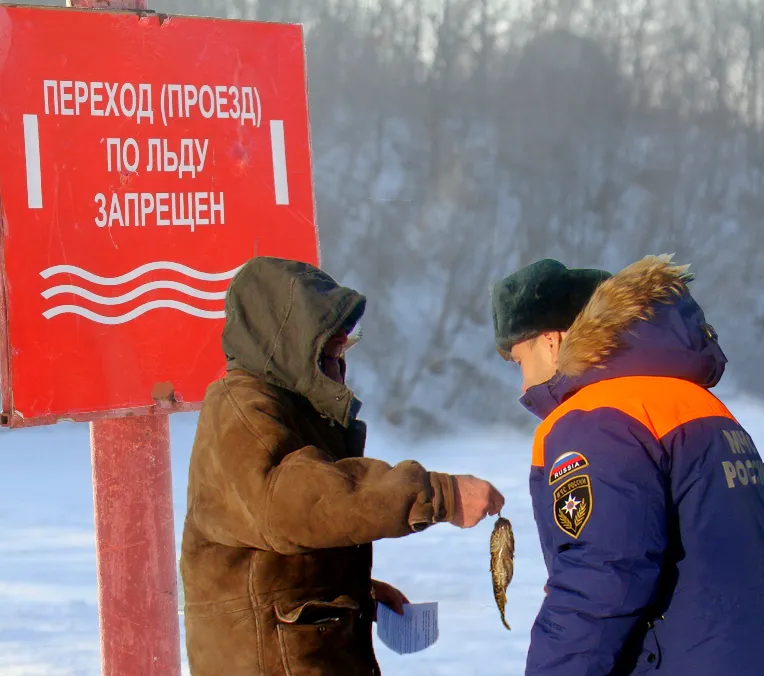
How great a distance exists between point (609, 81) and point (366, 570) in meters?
11.8

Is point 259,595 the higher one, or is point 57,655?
point 259,595

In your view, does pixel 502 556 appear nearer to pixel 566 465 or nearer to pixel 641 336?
pixel 566 465

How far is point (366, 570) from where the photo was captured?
188cm

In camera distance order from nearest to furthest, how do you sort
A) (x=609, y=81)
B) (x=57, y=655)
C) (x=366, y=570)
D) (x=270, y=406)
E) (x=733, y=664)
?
(x=733, y=664), (x=270, y=406), (x=366, y=570), (x=57, y=655), (x=609, y=81)

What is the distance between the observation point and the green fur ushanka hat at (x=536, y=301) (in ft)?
7.09

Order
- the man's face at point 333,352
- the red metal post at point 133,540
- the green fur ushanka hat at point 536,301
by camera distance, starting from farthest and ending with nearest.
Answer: the red metal post at point 133,540
the green fur ushanka hat at point 536,301
the man's face at point 333,352

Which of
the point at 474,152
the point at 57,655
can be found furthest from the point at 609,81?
the point at 57,655

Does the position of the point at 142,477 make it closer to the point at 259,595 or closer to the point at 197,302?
the point at 197,302

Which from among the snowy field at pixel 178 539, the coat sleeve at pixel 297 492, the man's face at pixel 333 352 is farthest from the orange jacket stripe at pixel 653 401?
the snowy field at pixel 178 539

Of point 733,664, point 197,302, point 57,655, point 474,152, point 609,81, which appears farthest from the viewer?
point 609,81

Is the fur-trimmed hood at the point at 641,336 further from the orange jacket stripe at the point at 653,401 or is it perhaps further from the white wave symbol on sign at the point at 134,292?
the white wave symbol on sign at the point at 134,292

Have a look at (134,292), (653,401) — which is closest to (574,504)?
(653,401)

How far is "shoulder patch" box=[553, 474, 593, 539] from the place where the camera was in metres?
1.54

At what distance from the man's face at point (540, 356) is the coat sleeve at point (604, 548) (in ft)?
1.99
